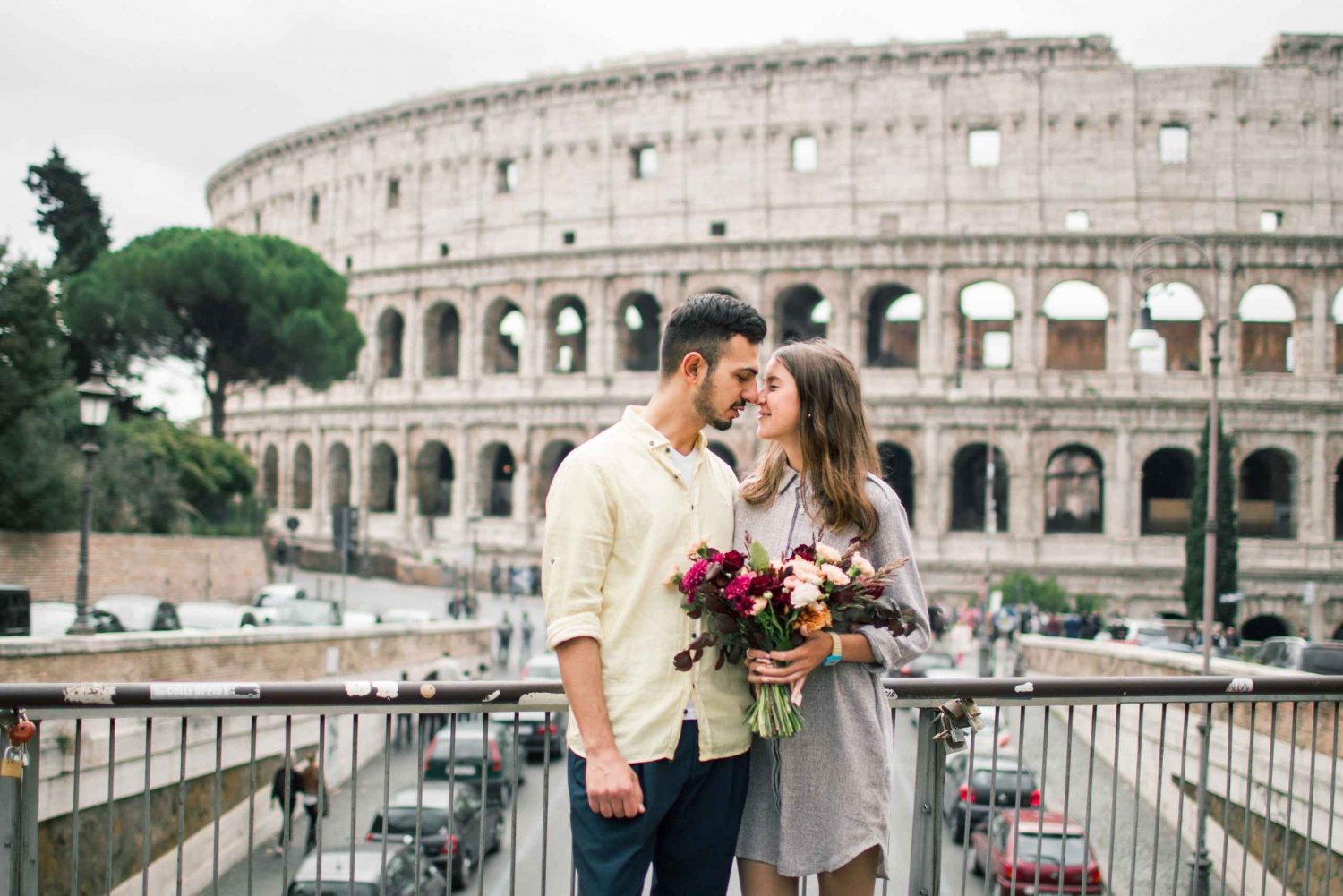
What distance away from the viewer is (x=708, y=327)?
3025 millimetres

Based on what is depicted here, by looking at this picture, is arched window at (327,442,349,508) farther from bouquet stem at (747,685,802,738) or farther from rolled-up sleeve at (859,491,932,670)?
bouquet stem at (747,685,802,738)

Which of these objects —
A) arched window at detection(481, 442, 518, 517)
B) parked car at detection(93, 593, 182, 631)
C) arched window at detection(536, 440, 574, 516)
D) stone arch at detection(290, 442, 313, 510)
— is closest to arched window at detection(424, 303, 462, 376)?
arched window at detection(481, 442, 518, 517)

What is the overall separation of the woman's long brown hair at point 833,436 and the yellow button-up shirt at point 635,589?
0.37 m

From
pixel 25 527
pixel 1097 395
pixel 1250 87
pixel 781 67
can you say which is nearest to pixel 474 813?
pixel 25 527

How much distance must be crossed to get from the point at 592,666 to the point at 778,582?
0.53 meters

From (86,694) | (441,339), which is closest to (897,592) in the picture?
(86,694)

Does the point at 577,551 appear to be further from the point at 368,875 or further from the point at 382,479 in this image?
the point at 382,479

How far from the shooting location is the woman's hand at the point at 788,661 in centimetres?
281

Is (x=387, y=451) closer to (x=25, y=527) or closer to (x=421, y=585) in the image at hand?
(x=421, y=585)

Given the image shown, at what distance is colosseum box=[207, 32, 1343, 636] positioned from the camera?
99.2ft

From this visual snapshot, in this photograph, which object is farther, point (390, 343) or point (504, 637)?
point (390, 343)

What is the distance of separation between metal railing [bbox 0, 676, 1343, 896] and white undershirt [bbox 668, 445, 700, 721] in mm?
383

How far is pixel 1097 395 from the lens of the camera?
30531 millimetres

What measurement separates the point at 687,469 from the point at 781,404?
1.11 feet
